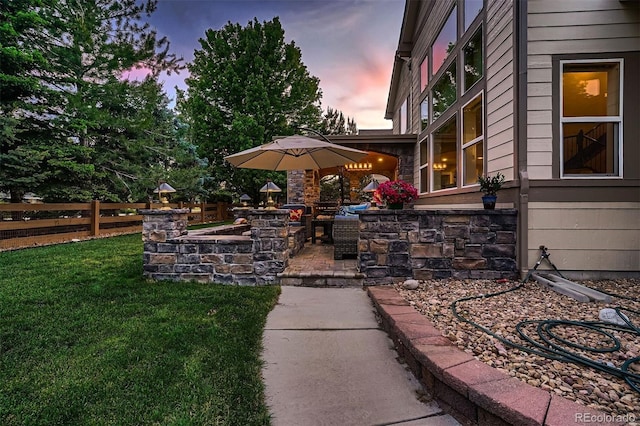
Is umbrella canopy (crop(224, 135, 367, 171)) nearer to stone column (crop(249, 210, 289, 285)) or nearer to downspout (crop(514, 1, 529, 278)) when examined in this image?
stone column (crop(249, 210, 289, 285))

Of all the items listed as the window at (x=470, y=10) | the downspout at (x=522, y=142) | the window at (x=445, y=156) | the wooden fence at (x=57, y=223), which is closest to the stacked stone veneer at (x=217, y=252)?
the downspout at (x=522, y=142)

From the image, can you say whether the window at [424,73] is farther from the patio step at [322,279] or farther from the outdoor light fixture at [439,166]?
the patio step at [322,279]

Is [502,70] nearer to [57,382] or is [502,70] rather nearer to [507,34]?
[507,34]

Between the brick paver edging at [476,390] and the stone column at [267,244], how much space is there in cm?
216

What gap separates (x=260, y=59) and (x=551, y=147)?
1550 centimetres

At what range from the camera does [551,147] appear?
12.4 feet

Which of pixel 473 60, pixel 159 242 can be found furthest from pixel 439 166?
pixel 159 242

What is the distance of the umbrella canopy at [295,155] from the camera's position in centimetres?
491

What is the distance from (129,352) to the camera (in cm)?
216

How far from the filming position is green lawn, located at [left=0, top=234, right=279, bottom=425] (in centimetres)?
158

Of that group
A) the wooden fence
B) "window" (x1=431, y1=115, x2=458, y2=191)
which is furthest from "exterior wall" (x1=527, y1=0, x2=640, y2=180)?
the wooden fence

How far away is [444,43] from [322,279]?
5.83 metres

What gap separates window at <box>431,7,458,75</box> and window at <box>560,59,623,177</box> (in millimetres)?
2719

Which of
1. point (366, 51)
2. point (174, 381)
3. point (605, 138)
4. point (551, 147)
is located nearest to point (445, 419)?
point (174, 381)
